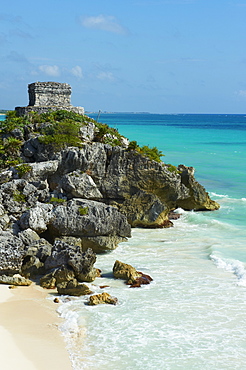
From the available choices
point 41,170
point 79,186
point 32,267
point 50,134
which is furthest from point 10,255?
point 50,134

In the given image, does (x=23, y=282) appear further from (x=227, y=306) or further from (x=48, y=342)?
(x=227, y=306)

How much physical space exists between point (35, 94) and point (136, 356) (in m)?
23.7

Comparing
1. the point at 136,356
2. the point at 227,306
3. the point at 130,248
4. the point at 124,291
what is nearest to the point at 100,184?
the point at 130,248

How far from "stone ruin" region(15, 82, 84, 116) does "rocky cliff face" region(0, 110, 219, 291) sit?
478 cm

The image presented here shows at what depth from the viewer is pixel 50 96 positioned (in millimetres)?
32031

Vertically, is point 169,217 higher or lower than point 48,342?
higher

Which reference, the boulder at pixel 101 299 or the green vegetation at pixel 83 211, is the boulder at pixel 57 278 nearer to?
the boulder at pixel 101 299

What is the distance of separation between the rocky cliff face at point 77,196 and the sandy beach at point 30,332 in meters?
1.37

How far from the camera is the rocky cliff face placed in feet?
57.1

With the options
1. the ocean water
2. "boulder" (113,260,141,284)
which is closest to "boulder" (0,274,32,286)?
the ocean water

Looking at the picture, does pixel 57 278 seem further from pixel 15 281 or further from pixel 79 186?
pixel 79 186

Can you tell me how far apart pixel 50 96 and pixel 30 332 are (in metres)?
22.3

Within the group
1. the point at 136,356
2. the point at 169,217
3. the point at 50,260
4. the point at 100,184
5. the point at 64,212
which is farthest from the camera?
the point at 169,217

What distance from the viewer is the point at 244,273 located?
662 inches
